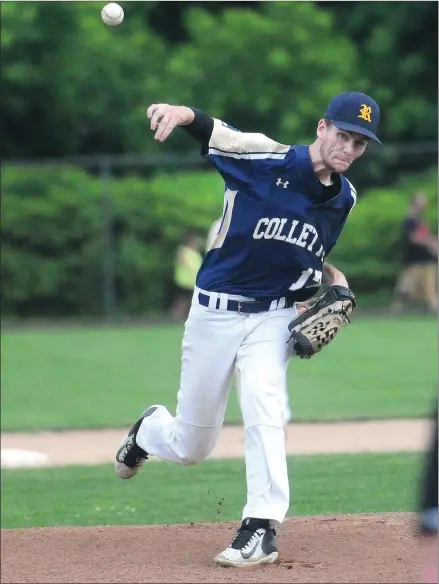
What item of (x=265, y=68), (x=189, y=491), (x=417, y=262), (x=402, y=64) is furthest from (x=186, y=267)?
(x=189, y=491)

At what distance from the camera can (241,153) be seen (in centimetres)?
522

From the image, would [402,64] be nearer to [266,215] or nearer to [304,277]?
[304,277]

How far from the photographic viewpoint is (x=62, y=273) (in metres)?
19.8

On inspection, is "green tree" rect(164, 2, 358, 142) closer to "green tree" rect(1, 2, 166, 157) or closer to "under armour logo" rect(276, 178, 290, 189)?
"green tree" rect(1, 2, 166, 157)

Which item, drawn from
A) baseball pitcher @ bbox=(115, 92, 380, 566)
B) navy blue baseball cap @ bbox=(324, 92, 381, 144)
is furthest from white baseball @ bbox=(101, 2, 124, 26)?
navy blue baseball cap @ bbox=(324, 92, 381, 144)

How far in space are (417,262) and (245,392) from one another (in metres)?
14.8

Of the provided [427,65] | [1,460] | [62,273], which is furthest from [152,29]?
[1,460]

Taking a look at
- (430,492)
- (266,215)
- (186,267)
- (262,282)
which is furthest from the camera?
(186,267)

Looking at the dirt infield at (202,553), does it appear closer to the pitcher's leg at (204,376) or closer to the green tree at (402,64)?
the pitcher's leg at (204,376)

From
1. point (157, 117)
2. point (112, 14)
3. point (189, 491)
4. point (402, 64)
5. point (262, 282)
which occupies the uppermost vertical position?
point (402, 64)

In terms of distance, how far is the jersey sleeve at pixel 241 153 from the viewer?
17.1 feet

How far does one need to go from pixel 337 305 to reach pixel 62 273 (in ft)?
47.7

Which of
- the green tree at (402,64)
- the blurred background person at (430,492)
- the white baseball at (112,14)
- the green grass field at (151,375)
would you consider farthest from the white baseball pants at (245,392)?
the green tree at (402,64)

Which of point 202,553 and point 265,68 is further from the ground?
point 265,68
